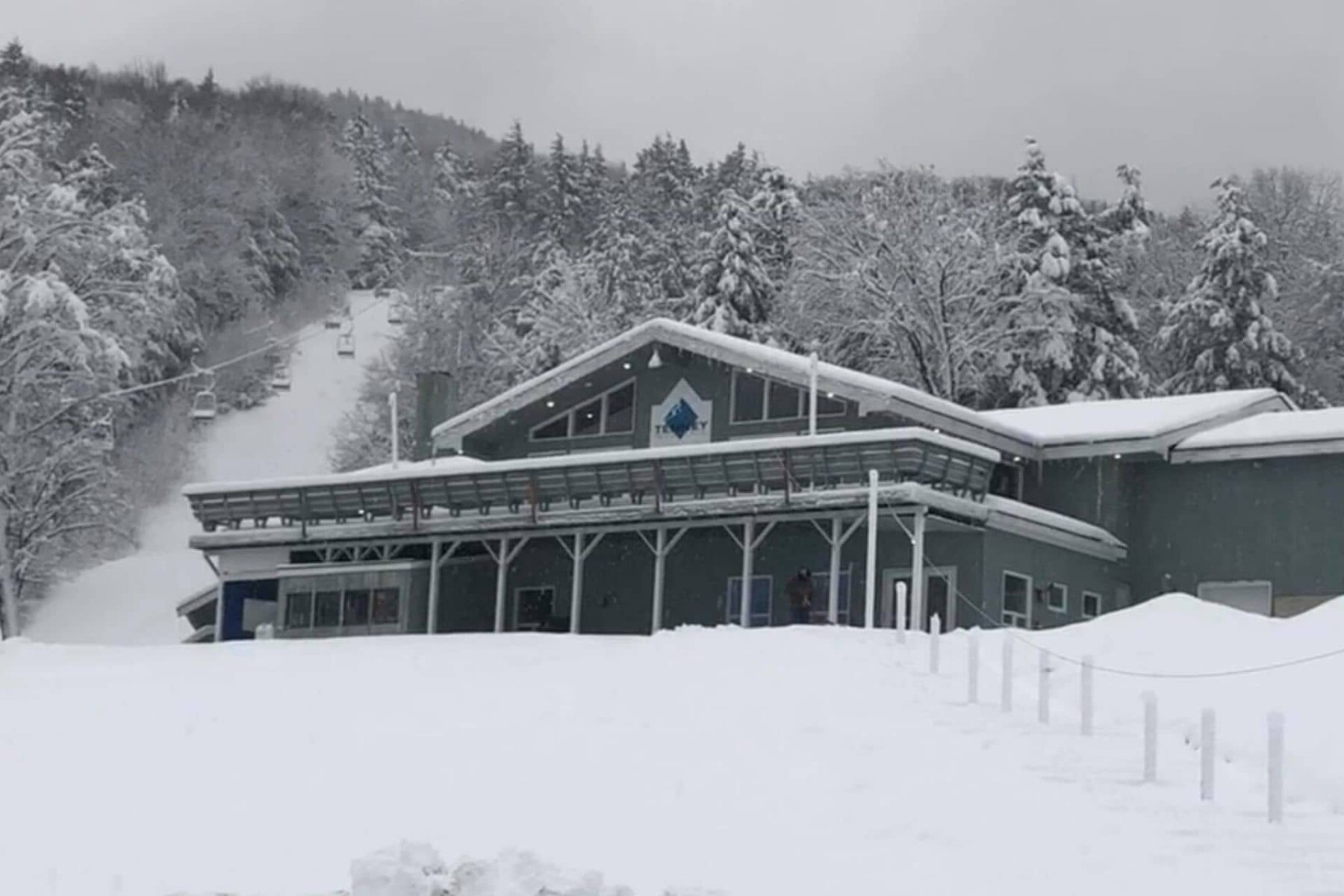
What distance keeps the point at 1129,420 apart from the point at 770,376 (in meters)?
6.31

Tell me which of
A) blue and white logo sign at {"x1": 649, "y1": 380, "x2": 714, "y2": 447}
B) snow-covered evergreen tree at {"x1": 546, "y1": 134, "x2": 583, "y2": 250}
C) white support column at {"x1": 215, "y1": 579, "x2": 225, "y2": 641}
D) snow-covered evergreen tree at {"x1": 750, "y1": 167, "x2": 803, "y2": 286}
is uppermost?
snow-covered evergreen tree at {"x1": 546, "y1": 134, "x2": 583, "y2": 250}

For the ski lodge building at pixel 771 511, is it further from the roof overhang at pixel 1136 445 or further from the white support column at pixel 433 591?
the white support column at pixel 433 591

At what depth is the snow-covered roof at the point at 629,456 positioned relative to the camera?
102ft

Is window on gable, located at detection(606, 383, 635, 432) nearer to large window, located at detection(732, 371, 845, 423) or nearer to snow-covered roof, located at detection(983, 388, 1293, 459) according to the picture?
large window, located at detection(732, 371, 845, 423)

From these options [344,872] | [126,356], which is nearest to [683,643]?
[344,872]

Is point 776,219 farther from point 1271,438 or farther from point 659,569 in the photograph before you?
point 659,569

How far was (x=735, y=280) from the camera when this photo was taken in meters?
60.9

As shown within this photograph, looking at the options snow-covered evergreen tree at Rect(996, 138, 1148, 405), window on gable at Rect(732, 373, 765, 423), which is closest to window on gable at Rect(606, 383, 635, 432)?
window on gable at Rect(732, 373, 765, 423)

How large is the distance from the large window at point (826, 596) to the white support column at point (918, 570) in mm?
1352

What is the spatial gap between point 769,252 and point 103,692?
4199cm

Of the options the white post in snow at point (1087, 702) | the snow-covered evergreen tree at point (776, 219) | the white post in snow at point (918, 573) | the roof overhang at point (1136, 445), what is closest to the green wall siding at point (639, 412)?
the roof overhang at point (1136, 445)

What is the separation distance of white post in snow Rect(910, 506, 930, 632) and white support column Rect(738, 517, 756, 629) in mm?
2519

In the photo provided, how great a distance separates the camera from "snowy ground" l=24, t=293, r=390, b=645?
60.0 meters

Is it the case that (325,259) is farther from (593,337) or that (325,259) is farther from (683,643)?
(683,643)
